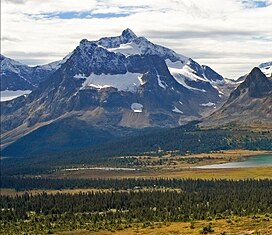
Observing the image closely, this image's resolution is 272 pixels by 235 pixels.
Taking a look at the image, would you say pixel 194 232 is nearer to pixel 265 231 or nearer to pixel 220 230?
pixel 220 230

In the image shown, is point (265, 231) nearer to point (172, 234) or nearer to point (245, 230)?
point (245, 230)

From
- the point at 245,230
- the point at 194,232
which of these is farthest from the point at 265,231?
the point at 194,232

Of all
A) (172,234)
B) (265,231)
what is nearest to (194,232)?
(172,234)

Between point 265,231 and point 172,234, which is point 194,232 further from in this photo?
point 265,231

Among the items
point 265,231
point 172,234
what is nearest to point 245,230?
point 265,231

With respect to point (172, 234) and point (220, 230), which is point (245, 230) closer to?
point (220, 230)

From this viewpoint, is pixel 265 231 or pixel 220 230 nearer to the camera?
pixel 265 231
